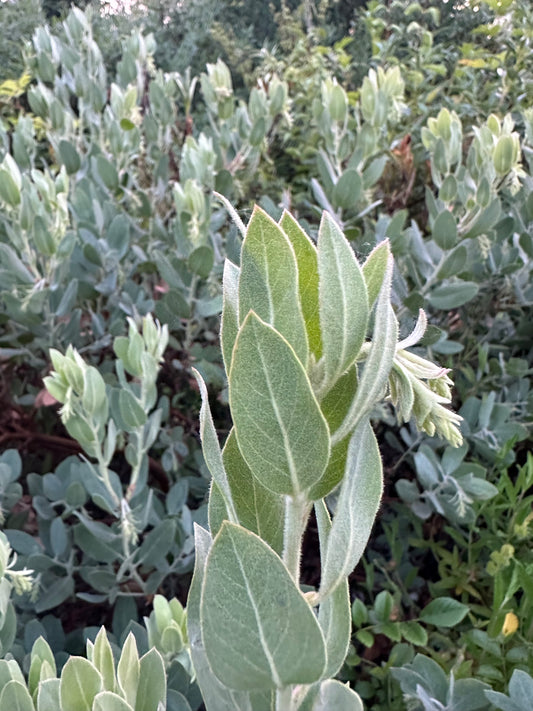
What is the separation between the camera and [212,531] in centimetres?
48

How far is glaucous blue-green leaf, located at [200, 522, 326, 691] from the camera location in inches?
14.6

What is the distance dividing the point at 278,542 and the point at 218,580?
0.10m

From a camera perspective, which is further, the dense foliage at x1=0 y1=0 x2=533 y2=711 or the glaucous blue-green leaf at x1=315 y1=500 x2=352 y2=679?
the dense foliage at x1=0 y1=0 x2=533 y2=711

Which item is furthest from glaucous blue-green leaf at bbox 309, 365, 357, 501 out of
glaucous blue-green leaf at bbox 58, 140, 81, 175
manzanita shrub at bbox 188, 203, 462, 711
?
glaucous blue-green leaf at bbox 58, 140, 81, 175

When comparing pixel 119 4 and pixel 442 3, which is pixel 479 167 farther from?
pixel 119 4

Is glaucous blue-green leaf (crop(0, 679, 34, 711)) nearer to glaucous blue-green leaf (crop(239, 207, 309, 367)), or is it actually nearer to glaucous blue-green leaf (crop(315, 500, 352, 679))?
glaucous blue-green leaf (crop(315, 500, 352, 679))

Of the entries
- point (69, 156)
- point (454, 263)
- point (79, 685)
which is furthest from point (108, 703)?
point (69, 156)

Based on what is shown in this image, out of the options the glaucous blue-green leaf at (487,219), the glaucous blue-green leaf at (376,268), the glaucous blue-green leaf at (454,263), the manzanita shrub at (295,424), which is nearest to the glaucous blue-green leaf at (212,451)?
the manzanita shrub at (295,424)

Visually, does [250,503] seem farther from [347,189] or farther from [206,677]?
[347,189]

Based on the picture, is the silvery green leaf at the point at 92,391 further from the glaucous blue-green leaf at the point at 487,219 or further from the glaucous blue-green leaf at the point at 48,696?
the glaucous blue-green leaf at the point at 487,219

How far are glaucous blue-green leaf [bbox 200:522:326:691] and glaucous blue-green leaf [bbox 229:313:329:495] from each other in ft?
0.16

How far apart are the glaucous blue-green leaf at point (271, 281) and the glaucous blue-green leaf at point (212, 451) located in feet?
0.21

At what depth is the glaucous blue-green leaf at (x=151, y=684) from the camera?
556mm

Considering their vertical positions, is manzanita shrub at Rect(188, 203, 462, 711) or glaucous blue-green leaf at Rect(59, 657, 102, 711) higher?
manzanita shrub at Rect(188, 203, 462, 711)
